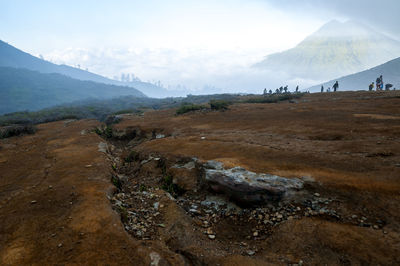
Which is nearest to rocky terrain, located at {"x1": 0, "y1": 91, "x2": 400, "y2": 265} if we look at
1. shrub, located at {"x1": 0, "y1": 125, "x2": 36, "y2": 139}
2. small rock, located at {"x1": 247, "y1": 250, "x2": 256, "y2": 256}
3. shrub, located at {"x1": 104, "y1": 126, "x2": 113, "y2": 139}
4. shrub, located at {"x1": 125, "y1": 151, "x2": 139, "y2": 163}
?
small rock, located at {"x1": 247, "y1": 250, "x2": 256, "y2": 256}

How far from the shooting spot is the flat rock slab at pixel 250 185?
29.7ft

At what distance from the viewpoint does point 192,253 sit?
6.90m

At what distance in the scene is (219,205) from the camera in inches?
404

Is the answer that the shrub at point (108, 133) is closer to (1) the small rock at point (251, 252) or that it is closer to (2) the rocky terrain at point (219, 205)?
(2) the rocky terrain at point (219, 205)

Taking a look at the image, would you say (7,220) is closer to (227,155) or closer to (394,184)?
(227,155)

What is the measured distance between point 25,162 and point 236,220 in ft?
53.7

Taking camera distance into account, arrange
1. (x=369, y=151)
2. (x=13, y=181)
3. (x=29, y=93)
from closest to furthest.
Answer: (x=369, y=151) < (x=13, y=181) < (x=29, y=93)

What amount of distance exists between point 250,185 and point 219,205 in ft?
6.35

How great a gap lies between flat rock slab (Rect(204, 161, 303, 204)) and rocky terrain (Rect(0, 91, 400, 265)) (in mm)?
45

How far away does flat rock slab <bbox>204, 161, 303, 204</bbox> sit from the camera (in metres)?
9.06

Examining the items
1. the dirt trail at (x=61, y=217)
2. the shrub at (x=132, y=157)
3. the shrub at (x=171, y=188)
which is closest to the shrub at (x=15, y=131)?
the dirt trail at (x=61, y=217)

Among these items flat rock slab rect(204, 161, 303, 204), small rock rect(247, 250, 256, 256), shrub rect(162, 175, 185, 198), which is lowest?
shrub rect(162, 175, 185, 198)

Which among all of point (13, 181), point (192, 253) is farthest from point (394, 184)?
point (13, 181)

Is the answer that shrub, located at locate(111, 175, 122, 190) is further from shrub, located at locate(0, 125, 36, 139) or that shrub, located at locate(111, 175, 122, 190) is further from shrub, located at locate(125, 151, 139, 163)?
shrub, located at locate(0, 125, 36, 139)
